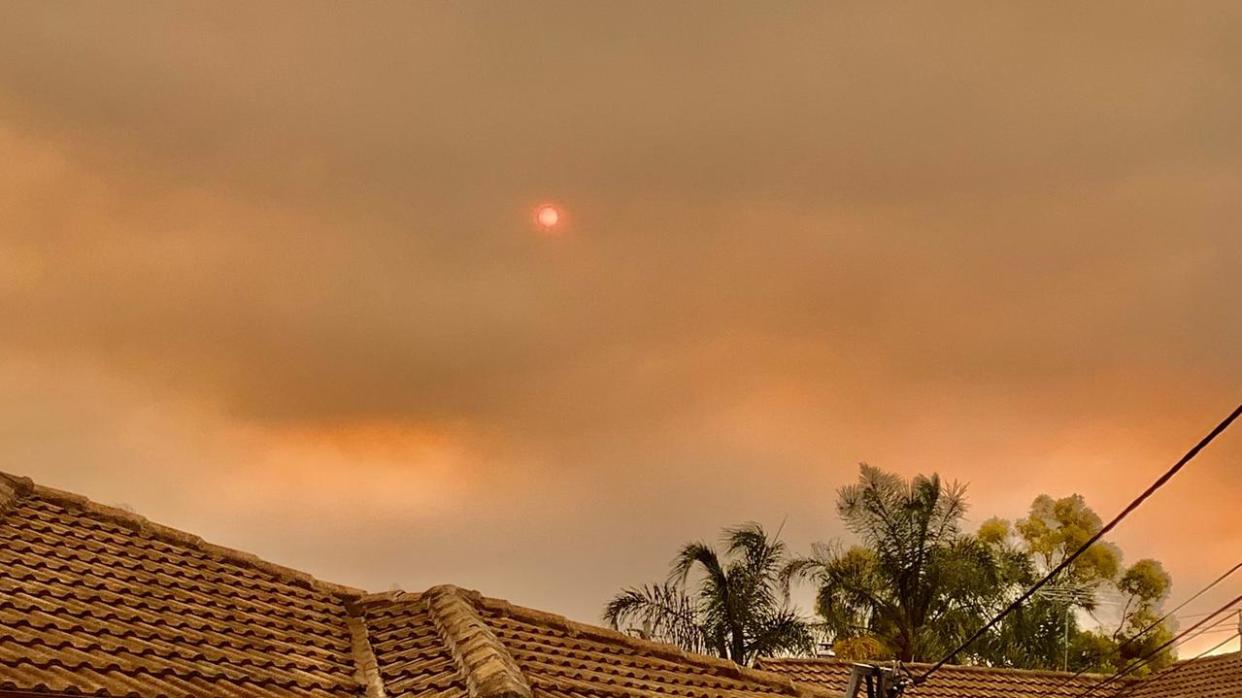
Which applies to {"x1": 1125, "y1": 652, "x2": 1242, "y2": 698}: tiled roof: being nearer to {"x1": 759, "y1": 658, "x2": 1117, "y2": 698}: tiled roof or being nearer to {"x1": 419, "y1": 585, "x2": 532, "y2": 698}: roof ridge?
{"x1": 759, "y1": 658, "x2": 1117, "y2": 698}: tiled roof

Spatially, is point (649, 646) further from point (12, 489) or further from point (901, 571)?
point (901, 571)

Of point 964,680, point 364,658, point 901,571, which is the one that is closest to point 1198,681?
point 964,680

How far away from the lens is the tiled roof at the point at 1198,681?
58.1 ft

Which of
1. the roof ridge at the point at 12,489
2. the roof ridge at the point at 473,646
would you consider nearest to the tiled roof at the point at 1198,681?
the roof ridge at the point at 473,646

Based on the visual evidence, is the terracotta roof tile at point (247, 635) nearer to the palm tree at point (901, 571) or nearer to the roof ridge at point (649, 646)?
the roof ridge at point (649, 646)

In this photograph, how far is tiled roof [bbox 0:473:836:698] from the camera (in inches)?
283

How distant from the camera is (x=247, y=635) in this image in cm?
870

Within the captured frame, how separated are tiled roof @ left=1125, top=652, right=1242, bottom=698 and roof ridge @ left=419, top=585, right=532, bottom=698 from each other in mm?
13238

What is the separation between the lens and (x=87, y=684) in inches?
259

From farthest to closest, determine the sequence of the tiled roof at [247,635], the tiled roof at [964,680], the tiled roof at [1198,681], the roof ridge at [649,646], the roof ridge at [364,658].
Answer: the tiled roof at [964,680]
the tiled roof at [1198,681]
the roof ridge at [649,646]
the roof ridge at [364,658]
the tiled roof at [247,635]

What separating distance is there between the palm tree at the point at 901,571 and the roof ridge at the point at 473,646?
19.7 meters

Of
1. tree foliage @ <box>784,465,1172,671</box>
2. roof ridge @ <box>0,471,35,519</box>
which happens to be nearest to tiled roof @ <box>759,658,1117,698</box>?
tree foliage @ <box>784,465,1172,671</box>

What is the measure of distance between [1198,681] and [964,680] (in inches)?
153

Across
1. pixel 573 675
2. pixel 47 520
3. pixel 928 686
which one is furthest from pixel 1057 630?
pixel 47 520
